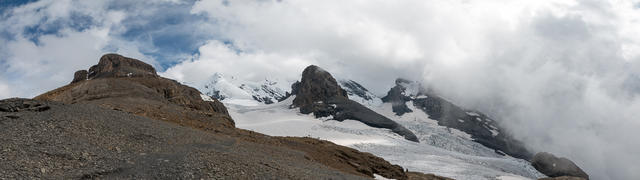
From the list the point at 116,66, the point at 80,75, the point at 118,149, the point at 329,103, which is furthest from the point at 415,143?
the point at 118,149

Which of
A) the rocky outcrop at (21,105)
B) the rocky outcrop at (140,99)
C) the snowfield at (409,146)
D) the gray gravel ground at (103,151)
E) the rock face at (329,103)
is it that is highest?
the rock face at (329,103)

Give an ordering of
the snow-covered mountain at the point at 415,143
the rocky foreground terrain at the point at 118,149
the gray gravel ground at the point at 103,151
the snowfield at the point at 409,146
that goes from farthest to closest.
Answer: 1. the snow-covered mountain at the point at 415,143
2. the snowfield at the point at 409,146
3. the rocky foreground terrain at the point at 118,149
4. the gray gravel ground at the point at 103,151

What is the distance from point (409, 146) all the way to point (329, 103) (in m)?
58.9

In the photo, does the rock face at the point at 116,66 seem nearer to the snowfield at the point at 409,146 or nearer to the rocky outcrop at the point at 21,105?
Result: the snowfield at the point at 409,146

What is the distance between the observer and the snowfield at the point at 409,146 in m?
74.1

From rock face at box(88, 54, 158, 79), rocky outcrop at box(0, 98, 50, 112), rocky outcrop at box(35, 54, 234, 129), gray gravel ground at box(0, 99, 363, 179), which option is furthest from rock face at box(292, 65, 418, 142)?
rocky outcrop at box(0, 98, 50, 112)

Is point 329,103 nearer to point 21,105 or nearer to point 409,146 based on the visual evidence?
point 409,146

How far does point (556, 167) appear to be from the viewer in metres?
102

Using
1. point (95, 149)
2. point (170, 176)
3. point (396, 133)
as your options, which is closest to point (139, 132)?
point (95, 149)

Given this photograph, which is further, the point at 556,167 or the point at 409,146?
the point at 409,146

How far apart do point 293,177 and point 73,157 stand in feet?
26.2

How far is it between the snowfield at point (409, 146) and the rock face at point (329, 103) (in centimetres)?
368

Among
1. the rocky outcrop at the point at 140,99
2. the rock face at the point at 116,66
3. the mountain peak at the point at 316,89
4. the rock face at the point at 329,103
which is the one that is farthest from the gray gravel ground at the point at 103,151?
the mountain peak at the point at 316,89

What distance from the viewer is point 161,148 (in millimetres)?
18625
